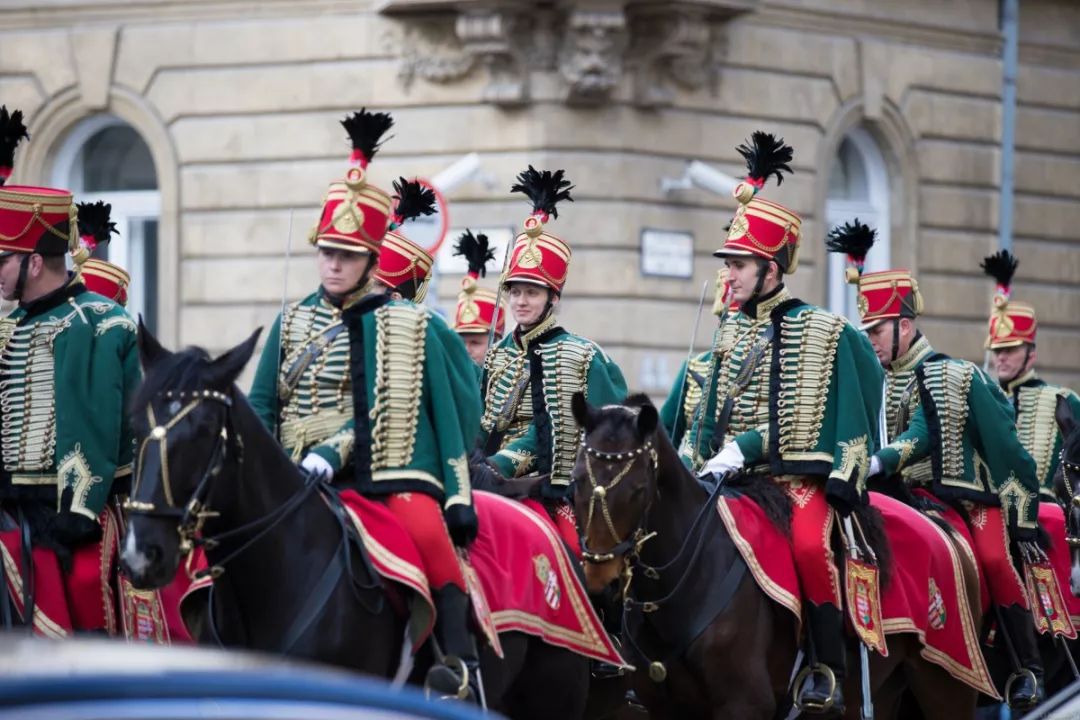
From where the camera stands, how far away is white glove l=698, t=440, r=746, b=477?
35.9 ft

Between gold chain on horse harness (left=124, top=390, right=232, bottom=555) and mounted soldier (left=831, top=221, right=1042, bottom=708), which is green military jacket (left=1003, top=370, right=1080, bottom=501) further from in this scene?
gold chain on horse harness (left=124, top=390, right=232, bottom=555)

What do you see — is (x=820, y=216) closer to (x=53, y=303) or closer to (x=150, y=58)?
(x=150, y=58)

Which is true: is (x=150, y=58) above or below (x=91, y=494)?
above

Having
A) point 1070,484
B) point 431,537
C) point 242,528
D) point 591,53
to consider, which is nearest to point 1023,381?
point 1070,484

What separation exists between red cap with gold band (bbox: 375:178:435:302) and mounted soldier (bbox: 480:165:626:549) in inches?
17.7

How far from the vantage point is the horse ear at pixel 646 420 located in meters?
9.88

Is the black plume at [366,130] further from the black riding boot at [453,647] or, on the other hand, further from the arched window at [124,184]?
the arched window at [124,184]

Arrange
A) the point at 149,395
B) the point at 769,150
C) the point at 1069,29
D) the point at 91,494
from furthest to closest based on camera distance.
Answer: the point at 1069,29 → the point at 769,150 → the point at 91,494 → the point at 149,395

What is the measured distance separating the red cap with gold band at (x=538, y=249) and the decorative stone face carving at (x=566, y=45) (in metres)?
9.60

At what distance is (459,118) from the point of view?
22359mm

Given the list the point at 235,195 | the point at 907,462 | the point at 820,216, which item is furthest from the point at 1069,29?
the point at 907,462

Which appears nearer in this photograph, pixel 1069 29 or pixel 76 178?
pixel 76 178

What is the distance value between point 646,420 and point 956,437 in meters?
4.10

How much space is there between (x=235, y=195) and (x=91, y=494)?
13.9 metres
